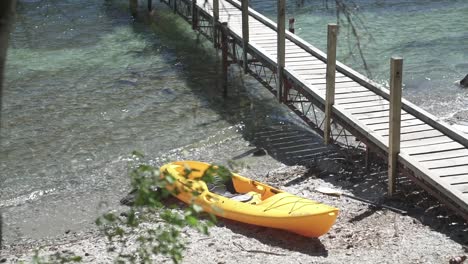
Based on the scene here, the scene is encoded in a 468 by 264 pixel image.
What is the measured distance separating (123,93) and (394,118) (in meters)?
9.37

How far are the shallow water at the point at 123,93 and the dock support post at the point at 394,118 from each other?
192 centimetres

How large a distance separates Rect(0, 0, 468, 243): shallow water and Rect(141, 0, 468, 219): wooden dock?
43.2 inches

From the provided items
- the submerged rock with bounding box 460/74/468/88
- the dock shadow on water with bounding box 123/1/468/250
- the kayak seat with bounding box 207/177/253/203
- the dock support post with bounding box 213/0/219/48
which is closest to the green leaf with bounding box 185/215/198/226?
the dock shadow on water with bounding box 123/1/468/250

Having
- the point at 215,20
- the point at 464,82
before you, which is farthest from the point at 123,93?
the point at 464,82

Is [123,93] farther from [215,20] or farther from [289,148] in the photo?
[289,148]

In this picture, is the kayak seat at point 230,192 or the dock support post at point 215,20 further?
the dock support post at point 215,20

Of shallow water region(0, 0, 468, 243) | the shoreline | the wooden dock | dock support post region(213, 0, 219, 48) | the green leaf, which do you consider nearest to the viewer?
the green leaf

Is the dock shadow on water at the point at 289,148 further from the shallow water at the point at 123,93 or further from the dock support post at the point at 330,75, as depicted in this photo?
the dock support post at the point at 330,75

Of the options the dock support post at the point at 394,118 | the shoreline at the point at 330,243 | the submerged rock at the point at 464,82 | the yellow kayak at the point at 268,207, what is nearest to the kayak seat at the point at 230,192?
the yellow kayak at the point at 268,207

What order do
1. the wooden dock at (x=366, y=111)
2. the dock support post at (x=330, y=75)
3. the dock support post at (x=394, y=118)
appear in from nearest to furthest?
the dock support post at (x=394, y=118), the wooden dock at (x=366, y=111), the dock support post at (x=330, y=75)

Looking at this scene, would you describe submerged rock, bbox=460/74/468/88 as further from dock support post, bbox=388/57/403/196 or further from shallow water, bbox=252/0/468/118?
dock support post, bbox=388/57/403/196

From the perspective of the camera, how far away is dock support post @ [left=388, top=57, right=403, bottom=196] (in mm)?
10531

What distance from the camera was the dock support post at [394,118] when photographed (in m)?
10.5

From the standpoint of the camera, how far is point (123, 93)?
1869 centimetres
